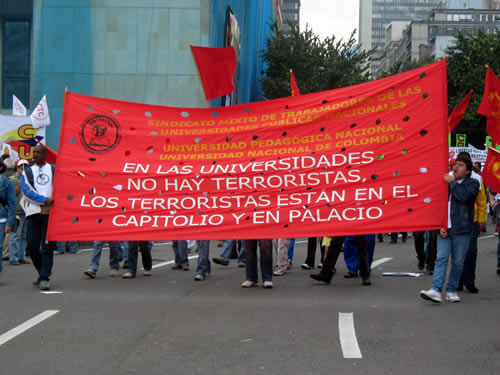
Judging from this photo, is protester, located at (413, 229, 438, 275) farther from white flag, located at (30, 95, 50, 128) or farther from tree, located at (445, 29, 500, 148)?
tree, located at (445, 29, 500, 148)

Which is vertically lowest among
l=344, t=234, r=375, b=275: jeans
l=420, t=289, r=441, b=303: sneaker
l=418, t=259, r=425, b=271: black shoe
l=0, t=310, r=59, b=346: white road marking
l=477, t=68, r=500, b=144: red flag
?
l=0, t=310, r=59, b=346: white road marking

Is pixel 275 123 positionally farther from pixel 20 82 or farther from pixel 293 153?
pixel 20 82

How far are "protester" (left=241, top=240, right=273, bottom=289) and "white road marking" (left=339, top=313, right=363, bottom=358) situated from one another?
2.27 metres

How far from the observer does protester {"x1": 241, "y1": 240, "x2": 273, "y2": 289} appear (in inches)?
Answer: 399

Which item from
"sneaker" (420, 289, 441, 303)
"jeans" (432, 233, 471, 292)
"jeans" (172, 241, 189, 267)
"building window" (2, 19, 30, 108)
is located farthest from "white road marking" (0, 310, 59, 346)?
"building window" (2, 19, 30, 108)

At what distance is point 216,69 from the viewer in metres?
11.1

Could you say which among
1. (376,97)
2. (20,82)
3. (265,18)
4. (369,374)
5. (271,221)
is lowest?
(369,374)

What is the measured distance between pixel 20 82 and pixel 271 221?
99.7ft

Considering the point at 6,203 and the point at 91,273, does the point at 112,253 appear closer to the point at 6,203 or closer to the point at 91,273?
the point at 91,273

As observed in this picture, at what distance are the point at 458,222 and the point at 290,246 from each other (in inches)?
202

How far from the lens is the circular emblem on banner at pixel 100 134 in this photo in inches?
393

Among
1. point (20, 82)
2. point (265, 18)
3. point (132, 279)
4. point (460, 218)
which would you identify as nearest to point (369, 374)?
point (460, 218)

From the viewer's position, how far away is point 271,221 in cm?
933

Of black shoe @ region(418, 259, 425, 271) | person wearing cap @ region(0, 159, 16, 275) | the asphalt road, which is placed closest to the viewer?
the asphalt road
